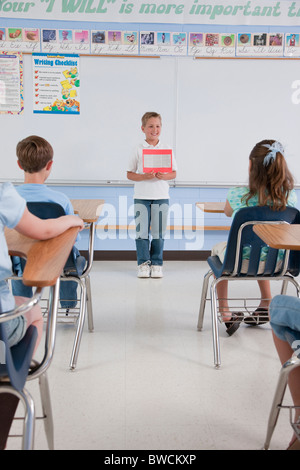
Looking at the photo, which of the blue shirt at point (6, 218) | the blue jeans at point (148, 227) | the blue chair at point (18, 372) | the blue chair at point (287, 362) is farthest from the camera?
the blue jeans at point (148, 227)

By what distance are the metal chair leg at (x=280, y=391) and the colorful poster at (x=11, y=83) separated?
3.53 metres

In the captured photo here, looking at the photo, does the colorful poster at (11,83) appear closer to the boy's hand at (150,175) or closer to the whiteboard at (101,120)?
the whiteboard at (101,120)

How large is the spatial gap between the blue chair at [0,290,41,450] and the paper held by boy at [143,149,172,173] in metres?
2.74

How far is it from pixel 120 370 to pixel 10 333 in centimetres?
114

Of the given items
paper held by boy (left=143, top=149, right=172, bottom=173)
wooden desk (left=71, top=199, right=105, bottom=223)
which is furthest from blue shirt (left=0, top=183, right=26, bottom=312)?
paper held by boy (left=143, top=149, right=172, bottom=173)

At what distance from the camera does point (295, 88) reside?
4.33 metres

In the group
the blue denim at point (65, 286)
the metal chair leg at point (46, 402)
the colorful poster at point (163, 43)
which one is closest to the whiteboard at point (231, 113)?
the colorful poster at point (163, 43)

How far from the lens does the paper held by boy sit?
152 inches

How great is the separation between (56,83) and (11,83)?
394 mm

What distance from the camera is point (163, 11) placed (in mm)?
4164

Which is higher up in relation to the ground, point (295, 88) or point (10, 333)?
point (295, 88)

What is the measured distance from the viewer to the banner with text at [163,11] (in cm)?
411

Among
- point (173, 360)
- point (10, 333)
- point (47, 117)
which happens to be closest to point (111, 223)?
point (47, 117)

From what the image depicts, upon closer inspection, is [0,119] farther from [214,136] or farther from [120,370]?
[120,370]
